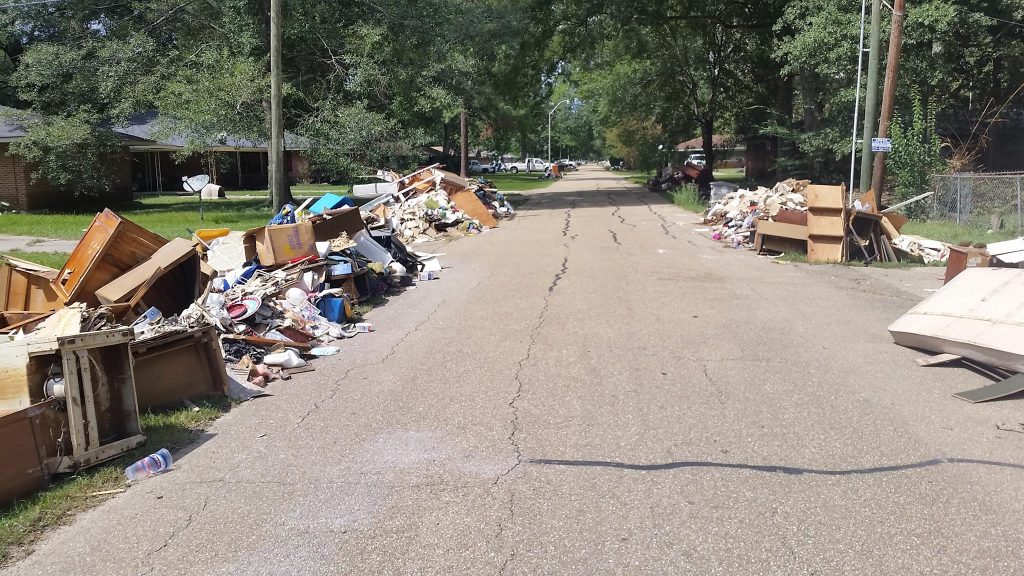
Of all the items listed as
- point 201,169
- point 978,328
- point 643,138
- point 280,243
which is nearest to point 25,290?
point 280,243

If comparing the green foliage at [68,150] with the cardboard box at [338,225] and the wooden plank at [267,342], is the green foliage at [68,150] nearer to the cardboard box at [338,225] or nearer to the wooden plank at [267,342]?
the cardboard box at [338,225]

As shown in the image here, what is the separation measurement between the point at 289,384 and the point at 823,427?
464 cm

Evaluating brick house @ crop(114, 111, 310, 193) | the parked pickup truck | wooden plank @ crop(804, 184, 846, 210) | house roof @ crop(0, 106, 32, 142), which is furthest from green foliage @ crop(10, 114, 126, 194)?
the parked pickup truck

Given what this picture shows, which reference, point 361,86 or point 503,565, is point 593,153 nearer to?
point 361,86

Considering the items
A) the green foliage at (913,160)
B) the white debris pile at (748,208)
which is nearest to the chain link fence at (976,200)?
the green foliage at (913,160)

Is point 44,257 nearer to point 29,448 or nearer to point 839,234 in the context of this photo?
point 29,448

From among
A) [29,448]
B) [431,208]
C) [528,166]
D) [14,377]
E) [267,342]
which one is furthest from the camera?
[528,166]

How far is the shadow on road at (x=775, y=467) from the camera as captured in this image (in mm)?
4836

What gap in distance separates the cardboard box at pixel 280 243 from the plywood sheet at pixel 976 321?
7.38 metres

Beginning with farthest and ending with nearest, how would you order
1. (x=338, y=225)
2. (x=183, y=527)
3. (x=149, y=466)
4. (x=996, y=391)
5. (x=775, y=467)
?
(x=338, y=225)
(x=996, y=391)
(x=149, y=466)
(x=775, y=467)
(x=183, y=527)

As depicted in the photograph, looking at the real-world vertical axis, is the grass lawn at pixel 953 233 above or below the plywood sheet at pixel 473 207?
below

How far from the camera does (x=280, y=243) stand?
410 inches

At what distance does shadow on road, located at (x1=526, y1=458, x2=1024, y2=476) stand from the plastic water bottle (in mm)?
2435

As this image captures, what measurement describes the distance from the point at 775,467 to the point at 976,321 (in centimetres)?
368
